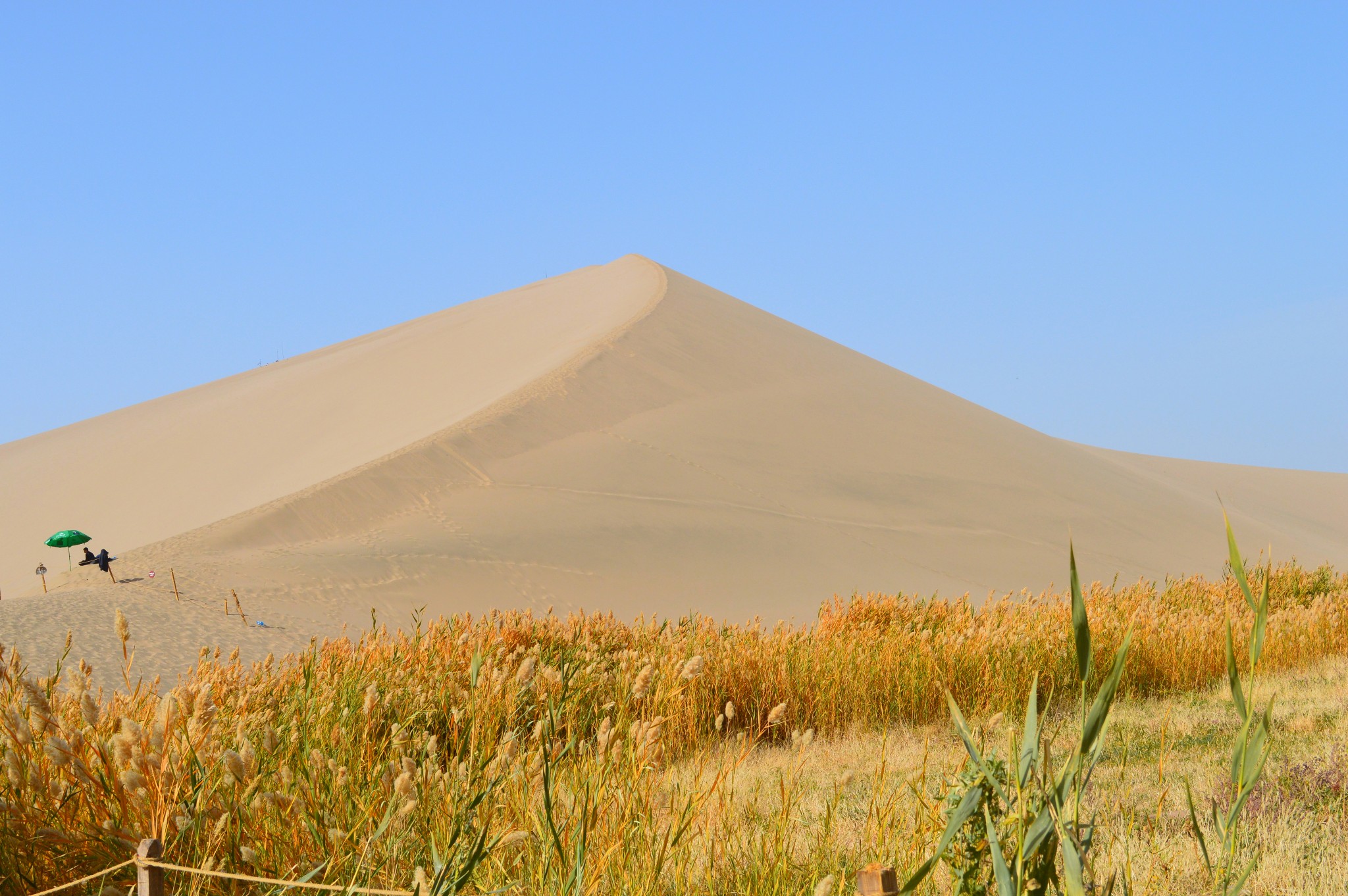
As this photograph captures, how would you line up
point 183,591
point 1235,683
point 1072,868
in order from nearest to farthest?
point 1072,868, point 1235,683, point 183,591

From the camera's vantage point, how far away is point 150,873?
1.73 metres

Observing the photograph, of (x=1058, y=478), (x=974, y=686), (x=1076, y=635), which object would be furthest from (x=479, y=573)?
(x=1058, y=478)

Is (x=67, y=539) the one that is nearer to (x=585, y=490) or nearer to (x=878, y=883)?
(x=585, y=490)

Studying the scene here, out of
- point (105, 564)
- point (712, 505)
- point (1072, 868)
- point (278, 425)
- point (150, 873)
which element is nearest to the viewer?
point (1072, 868)

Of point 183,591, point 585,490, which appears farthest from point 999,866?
point 585,490

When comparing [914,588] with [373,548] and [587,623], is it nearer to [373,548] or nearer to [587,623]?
[373,548]

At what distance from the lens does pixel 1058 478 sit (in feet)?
96.5

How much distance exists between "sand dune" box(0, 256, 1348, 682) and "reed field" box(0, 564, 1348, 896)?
704 cm

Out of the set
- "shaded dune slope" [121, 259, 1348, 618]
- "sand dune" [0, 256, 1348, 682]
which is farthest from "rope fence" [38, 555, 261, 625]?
"shaded dune slope" [121, 259, 1348, 618]

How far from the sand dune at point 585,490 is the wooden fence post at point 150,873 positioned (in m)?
9.72

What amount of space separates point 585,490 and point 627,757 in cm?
1929

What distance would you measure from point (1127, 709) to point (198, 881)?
19.3 ft

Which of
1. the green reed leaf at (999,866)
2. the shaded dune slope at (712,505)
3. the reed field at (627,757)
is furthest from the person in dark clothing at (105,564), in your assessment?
the green reed leaf at (999,866)

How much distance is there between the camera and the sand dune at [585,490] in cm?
1694
